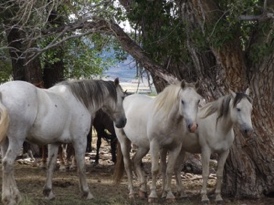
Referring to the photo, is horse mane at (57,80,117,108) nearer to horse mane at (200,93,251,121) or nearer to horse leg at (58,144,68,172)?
horse mane at (200,93,251,121)

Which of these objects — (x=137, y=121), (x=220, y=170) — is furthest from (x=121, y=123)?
(x=220, y=170)

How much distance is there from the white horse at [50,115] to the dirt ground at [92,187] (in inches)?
14.3

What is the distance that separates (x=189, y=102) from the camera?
8828 mm

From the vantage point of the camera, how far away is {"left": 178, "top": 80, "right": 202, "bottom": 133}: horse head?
28.5 feet

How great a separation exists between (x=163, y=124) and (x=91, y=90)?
1.28 m

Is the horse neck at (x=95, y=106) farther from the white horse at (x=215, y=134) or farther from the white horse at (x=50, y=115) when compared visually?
the white horse at (x=215, y=134)

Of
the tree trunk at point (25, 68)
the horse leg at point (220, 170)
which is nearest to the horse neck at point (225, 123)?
the horse leg at point (220, 170)

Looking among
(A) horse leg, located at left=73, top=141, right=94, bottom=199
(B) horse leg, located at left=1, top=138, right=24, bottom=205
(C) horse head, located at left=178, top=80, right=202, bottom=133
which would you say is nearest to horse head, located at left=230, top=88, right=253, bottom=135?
(C) horse head, located at left=178, top=80, right=202, bottom=133

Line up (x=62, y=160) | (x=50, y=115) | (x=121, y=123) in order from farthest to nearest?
(x=62, y=160), (x=121, y=123), (x=50, y=115)

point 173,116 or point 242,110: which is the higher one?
point 242,110

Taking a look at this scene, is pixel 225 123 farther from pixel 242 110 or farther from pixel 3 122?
pixel 3 122

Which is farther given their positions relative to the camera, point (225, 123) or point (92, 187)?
point (92, 187)

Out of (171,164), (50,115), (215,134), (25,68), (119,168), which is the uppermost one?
(25,68)

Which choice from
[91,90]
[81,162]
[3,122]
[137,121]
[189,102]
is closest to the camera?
[3,122]
